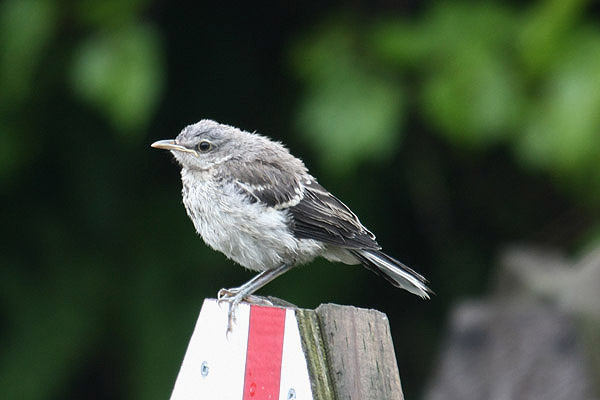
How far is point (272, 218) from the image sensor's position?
344 centimetres

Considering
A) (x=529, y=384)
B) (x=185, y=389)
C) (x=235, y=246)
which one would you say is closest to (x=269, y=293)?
(x=529, y=384)

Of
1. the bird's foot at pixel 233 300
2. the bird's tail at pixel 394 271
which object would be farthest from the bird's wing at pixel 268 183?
the bird's foot at pixel 233 300

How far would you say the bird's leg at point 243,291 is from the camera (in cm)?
262

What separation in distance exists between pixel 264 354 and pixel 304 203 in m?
1.06

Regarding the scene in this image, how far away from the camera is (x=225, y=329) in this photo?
2.62 metres

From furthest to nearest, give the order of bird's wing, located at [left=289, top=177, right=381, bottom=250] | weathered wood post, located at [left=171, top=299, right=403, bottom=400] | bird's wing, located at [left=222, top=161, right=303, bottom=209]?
bird's wing, located at [left=222, top=161, right=303, bottom=209], bird's wing, located at [left=289, top=177, right=381, bottom=250], weathered wood post, located at [left=171, top=299, right=403, bottom=400]

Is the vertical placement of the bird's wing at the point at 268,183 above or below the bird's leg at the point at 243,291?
above

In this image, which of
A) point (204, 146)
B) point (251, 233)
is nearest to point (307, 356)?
point (251, 233)

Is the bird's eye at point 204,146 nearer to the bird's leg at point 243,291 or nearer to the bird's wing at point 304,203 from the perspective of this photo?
the bird's wing at point 304,203

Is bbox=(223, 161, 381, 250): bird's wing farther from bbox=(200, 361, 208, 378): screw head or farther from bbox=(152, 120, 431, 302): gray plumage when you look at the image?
bbox=(200, 361, 208, 378): screw head

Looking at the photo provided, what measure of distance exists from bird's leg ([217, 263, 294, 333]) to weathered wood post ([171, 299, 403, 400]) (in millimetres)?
30

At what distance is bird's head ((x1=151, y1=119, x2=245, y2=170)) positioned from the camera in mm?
3754

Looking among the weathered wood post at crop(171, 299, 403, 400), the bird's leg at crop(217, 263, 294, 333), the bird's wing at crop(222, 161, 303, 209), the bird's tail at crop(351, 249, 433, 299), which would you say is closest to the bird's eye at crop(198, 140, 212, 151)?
the bird's wing at crop(222, 161, 303, 209)

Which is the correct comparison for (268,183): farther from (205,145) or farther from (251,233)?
(205,145)
